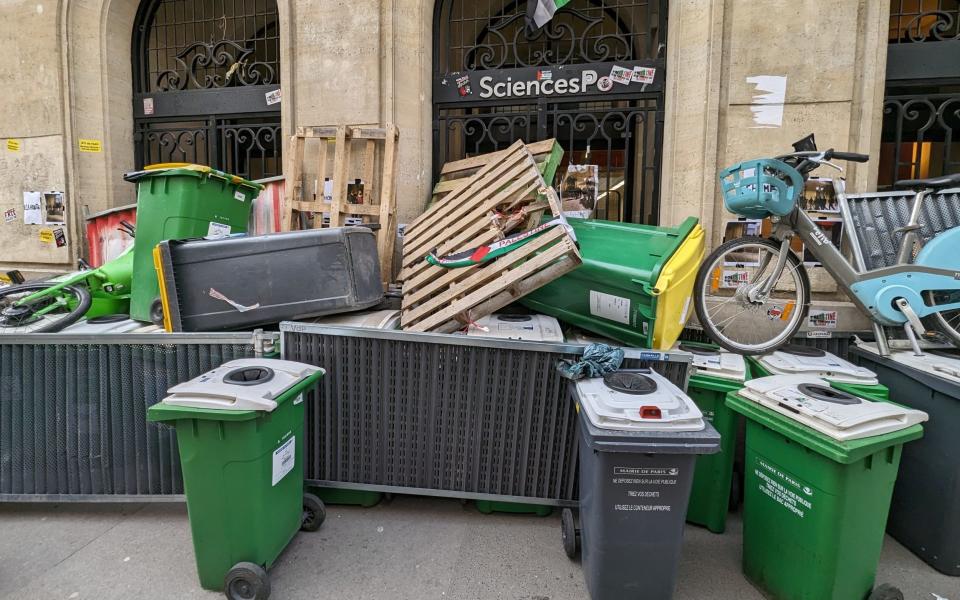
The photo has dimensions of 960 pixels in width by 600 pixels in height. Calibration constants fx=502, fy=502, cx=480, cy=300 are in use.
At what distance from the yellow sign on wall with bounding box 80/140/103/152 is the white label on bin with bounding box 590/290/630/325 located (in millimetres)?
6480

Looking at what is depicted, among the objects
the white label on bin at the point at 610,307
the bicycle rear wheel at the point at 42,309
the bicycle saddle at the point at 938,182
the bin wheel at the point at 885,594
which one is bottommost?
the bin wheel at the point at 885,594

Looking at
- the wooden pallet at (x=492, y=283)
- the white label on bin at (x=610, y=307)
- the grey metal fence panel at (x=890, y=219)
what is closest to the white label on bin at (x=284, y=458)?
the wooden pallet at (x=492, y=283)

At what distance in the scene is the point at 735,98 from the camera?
4.67m

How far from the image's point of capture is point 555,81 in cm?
539

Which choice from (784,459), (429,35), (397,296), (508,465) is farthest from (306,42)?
(784,459)

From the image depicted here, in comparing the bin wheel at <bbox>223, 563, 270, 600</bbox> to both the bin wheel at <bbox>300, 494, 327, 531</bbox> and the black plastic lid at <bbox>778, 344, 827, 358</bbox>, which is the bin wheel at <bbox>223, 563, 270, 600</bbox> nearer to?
the bin wheel at <bbox>300, 494, 327, 531</bbox>

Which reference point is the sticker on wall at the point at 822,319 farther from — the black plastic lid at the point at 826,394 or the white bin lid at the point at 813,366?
the black plastic lid at the point at 826,394

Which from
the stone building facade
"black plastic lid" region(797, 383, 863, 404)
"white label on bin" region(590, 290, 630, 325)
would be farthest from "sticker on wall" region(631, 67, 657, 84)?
"black plastic lid" region(797, 383, 863, 404)

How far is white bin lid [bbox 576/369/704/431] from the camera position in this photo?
2301 mm

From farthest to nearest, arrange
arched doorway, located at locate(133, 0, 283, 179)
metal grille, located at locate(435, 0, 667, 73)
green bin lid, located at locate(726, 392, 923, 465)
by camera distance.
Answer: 1. arched doorway, located at locate(133, 0, 283, 179)
2. metal grille, located at locate(435, 0, 667, 73)
3. green bin lid, located at locate(726, 392, 923, 465)

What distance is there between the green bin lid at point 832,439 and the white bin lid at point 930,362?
2.98 ft

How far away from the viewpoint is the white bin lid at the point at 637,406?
2301mm

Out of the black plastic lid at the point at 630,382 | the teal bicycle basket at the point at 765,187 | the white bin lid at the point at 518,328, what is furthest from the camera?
the teal bicycle basket at the point at 765,187

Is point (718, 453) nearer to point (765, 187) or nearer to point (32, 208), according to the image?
point (765, 187)
